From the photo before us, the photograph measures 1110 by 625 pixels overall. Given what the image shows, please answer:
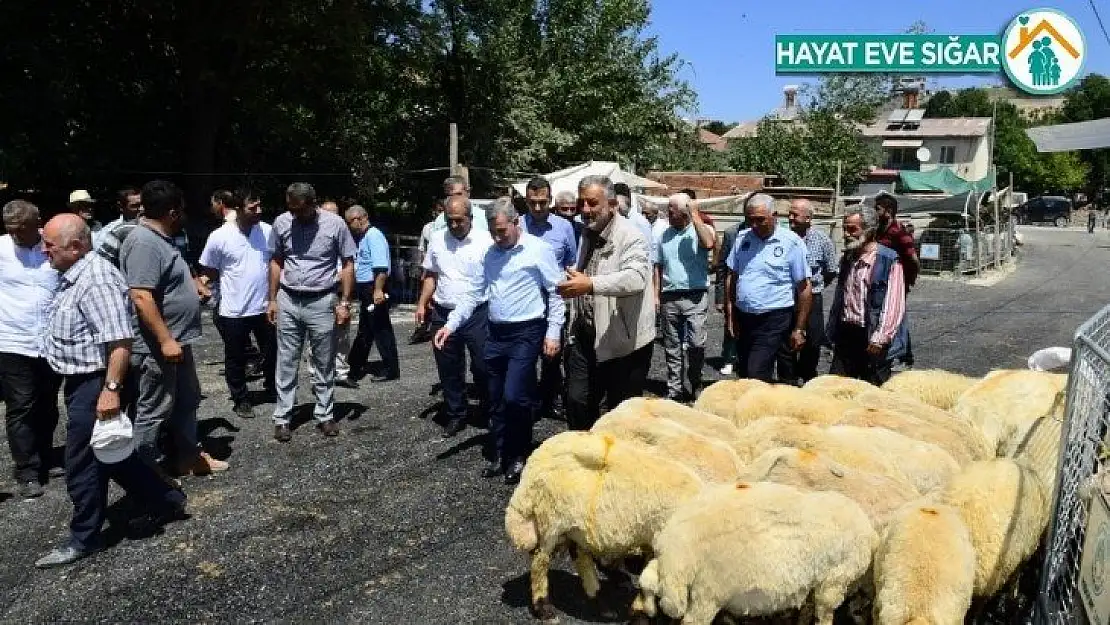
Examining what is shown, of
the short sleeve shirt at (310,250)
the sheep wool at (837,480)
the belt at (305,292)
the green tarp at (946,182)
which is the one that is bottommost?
the sheep wool at (837,480)

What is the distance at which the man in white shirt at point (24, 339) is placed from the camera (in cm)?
568

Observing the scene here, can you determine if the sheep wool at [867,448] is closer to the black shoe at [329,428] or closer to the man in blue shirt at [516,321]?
the man in blue shirt at [516,321]

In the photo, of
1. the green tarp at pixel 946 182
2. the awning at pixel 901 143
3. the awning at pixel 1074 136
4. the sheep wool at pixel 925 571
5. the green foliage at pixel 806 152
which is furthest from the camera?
the awning at pixel 901 143

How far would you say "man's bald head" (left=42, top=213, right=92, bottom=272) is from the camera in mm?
4629

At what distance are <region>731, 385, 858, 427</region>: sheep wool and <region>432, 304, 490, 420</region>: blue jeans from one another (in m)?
2.53

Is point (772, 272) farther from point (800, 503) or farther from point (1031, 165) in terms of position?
point (1031, 165)

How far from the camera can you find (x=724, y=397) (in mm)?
5219

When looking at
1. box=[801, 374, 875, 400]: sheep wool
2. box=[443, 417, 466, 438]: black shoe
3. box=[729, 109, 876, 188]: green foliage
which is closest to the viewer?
box=[801, 374, 875, 400]: sheep wool

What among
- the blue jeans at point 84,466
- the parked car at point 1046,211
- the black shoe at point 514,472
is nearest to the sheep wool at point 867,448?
the black shoe at point 514,472

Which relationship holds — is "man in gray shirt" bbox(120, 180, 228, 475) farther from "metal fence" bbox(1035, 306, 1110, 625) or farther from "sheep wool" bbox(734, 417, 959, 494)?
"metal fence" bbox(1035, 306, 1110, 625)

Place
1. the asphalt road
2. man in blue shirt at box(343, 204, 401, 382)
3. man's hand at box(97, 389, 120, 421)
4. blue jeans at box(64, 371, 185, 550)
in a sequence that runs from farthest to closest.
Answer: man in blue shirt at box(343, 204, 401, 382), blue jeans at box(64, 371, 185, 550), man's hand at box(97, 389, 120, 421), the asphalt road

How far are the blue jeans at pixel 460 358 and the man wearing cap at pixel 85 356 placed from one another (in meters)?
2.72

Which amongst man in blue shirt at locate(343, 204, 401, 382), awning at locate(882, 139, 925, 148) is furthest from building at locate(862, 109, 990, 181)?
man in blue shirt at locate(343, 204, 401, 382)

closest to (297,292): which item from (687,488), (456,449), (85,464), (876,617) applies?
(456,449)
